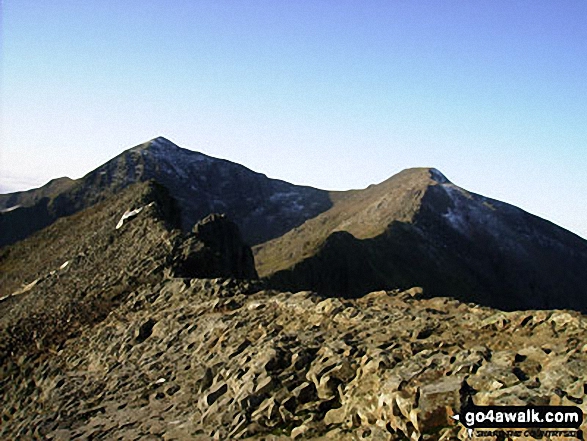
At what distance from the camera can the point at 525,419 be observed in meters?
9.77

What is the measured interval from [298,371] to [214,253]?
63.3 ft

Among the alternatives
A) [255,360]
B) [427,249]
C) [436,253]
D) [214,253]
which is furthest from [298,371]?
[436,253]

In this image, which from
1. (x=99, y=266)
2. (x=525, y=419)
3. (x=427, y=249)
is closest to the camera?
(x=525, y=419)

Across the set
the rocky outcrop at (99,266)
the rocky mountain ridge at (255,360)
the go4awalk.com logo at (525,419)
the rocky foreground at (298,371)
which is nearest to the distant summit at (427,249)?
the rocky outcrop at (99,266)

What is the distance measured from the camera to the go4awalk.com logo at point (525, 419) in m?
9.38

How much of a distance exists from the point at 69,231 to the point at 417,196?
135111 mm

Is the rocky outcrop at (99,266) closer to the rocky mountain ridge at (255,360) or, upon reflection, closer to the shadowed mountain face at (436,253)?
the rocky mountain ridge at (255,360)

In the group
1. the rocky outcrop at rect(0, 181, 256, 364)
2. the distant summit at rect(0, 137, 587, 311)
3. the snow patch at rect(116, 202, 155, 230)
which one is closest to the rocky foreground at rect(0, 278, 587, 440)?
the rocky outcrop at rect(0, 181, 256, 364)

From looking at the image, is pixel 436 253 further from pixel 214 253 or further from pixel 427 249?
pixel 214 253

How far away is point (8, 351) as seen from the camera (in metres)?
27.0

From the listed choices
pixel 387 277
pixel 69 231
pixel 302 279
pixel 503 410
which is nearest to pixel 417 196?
pixel 387 277

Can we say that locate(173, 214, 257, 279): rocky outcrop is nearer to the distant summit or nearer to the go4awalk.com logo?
the go4awalk.com logo

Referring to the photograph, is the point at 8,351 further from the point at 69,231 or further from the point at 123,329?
the point at 69,231

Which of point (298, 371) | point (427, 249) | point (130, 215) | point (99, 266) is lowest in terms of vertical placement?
point (427, 249)
